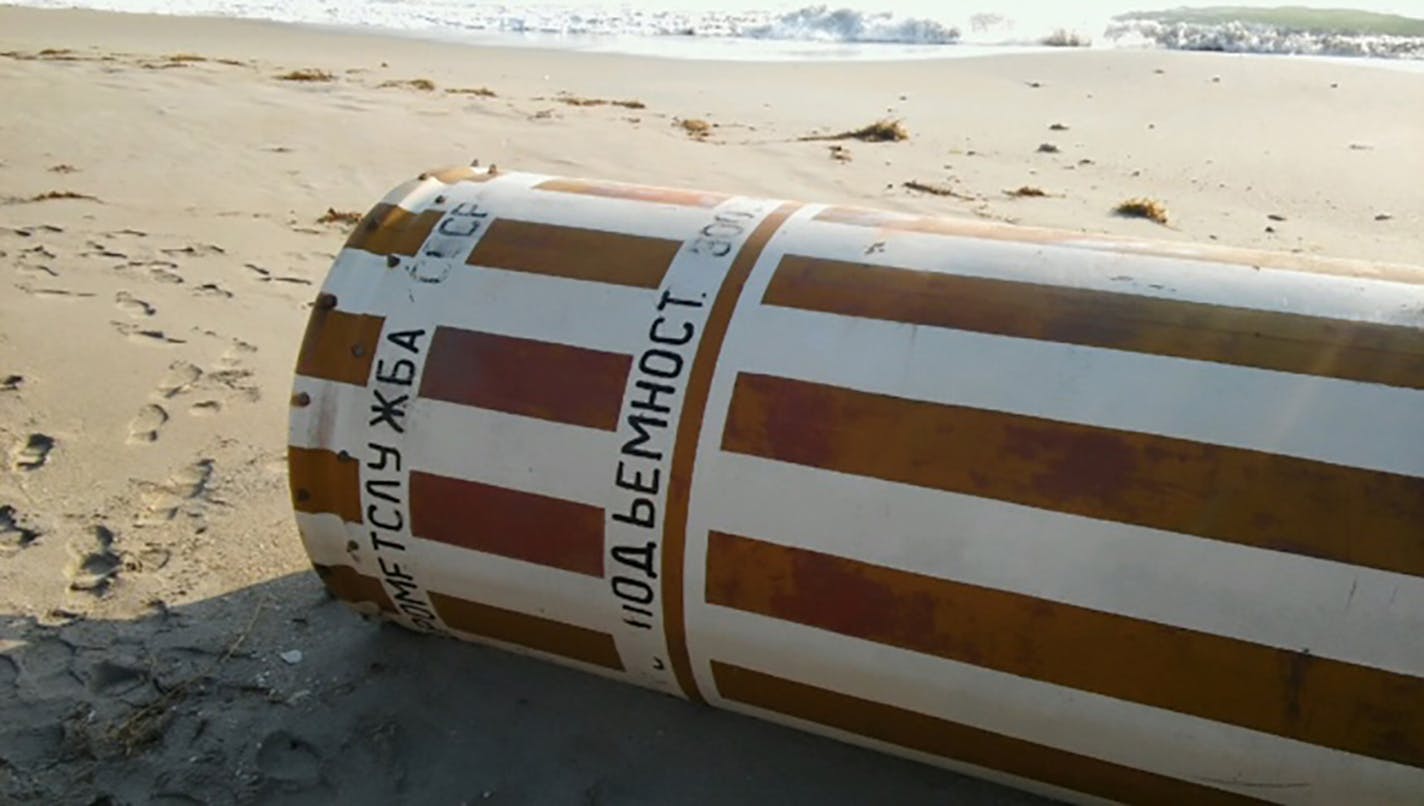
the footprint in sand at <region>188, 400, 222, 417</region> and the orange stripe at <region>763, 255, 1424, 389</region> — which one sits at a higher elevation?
the orange stripe at <region>763, 255, 1424, 389</region>

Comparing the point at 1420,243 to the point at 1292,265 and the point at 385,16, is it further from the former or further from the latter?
the point at 385,16

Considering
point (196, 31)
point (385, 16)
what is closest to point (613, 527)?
point (196, 31)

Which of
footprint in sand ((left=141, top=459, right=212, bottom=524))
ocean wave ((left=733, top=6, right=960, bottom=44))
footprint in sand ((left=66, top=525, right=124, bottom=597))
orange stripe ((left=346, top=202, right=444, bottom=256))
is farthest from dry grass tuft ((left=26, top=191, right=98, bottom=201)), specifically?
ocean wave ((left=733, top=6, right=960, bottom=44))

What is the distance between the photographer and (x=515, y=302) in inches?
85.3

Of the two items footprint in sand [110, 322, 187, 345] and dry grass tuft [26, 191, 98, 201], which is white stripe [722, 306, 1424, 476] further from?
dry grass tuft [26, 191, 98, 201]

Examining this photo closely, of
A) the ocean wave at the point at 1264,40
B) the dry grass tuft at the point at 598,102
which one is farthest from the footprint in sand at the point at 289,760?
the ocean wave at the point at 1264,40

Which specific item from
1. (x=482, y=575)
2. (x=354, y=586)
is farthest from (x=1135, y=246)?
(x=354, y=586)

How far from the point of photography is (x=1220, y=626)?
171 cm

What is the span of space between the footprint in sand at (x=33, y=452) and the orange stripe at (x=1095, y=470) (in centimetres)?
235

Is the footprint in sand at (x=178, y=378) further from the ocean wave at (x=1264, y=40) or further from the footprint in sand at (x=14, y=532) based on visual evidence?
the ocean wave at (x=1264, y=40)

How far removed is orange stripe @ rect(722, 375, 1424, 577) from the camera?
1.66 m

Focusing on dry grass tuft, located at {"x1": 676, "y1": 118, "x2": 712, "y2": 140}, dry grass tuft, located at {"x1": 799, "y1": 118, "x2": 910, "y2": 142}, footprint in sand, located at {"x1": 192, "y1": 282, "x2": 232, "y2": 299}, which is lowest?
footprint in sand, located at {"x1": 192, "y1": 282, "x2": 232, "y2": 299}

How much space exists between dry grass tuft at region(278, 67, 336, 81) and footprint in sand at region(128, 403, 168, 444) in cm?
559

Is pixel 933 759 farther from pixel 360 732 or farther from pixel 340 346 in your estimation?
pixel 340 346
